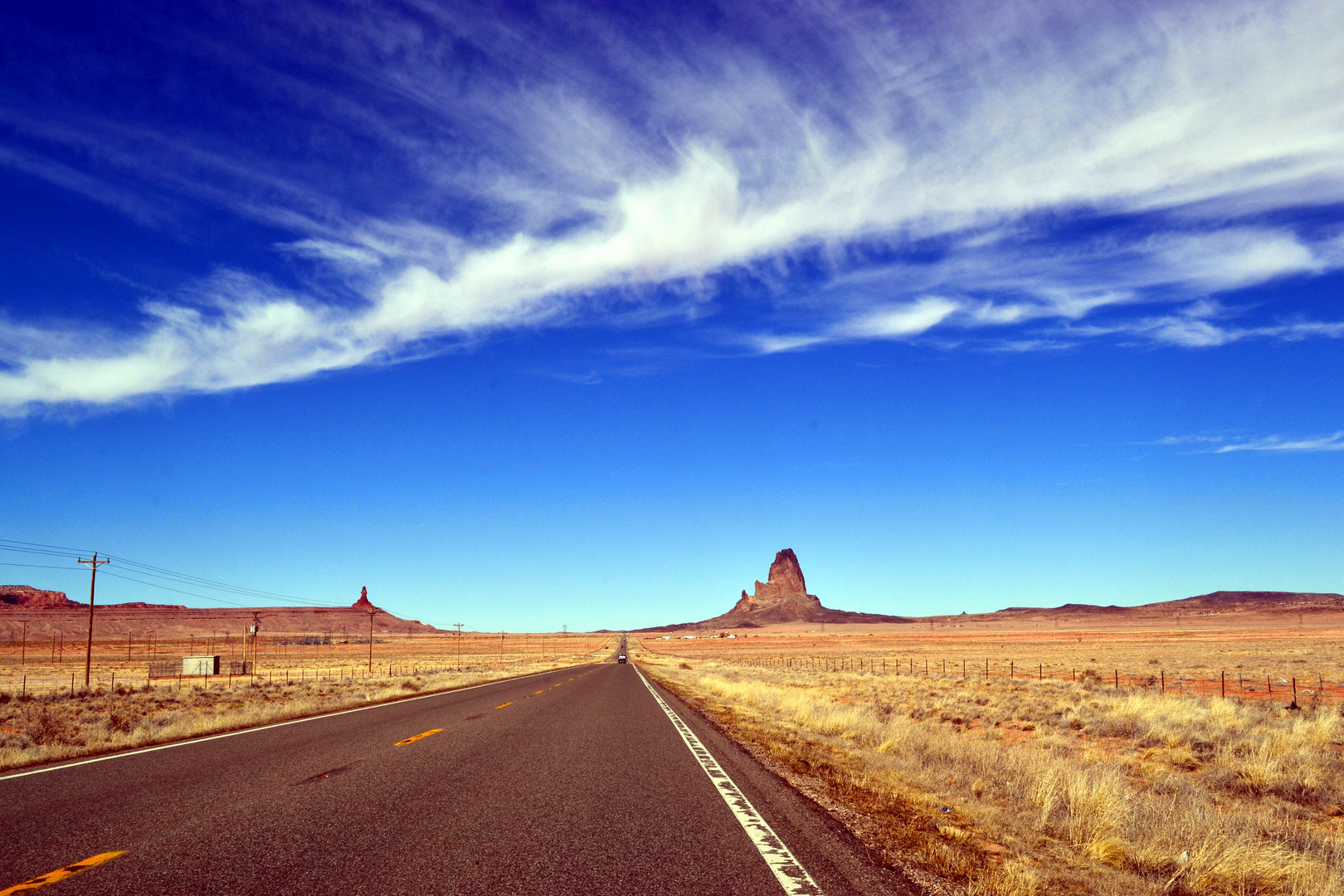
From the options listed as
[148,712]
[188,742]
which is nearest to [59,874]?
[188,742]

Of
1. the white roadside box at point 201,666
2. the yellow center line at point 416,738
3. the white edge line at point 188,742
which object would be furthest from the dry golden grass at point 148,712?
the white roadside box at point 201,666

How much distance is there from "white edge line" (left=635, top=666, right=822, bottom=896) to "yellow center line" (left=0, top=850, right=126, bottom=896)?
4789 millimetres

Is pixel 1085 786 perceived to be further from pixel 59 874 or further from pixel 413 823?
pixel 59 874

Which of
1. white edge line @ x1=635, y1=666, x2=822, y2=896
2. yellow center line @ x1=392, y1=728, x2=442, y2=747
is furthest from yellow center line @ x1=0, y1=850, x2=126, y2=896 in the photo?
yellow center line @ x1=392, y1=728, x2=442, y2=747

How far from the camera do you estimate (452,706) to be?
21.9 meters

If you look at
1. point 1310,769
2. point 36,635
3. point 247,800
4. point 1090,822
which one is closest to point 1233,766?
point 1310,769

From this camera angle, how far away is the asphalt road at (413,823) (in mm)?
5574

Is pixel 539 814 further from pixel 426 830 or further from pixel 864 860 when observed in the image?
pixel 864 860

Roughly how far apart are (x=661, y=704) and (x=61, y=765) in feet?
51.4

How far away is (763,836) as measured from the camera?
22.9ft

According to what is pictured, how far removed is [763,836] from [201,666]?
73.7m

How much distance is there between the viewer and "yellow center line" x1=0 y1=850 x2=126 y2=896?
17.0 feet

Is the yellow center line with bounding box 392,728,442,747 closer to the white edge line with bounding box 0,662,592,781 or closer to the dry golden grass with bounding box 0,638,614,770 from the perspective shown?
the white edge line with bounding box 0,662,592,781

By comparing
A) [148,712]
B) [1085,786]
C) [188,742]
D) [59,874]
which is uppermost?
[59,874]
